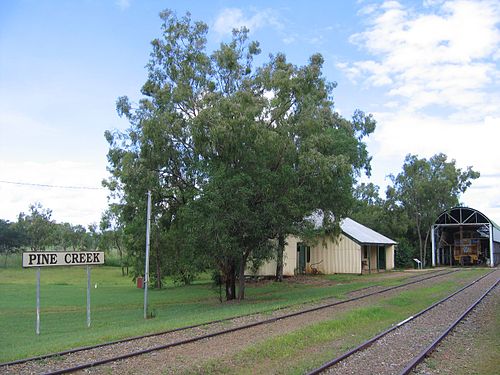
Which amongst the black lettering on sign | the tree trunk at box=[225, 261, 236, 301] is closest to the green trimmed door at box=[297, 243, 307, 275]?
the tree trunk at box=[225, 261, 236, 301]

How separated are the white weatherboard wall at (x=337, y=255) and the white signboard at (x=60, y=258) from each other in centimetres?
2602

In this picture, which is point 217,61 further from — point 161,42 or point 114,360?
point 114,360

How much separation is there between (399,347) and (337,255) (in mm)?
30789

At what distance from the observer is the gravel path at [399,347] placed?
8.92 m

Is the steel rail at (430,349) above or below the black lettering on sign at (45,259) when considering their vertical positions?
below

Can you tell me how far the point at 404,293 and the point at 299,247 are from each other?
19238 mm

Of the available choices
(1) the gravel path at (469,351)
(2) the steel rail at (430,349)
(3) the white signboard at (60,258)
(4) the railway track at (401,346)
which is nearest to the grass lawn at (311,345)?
(4) the railway track at (401,346)

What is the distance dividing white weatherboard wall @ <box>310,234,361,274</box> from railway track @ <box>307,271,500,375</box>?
76.5ft

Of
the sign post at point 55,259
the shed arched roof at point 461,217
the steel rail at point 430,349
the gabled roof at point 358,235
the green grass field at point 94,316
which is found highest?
the shed arched roof at point 461,217

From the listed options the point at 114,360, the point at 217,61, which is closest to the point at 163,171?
the point at 217,61

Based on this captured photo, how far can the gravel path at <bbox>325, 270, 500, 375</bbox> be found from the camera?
8.92 meters

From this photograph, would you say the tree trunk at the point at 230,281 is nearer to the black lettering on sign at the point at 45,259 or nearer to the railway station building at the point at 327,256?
the black lettering on sign at the point at 45,259

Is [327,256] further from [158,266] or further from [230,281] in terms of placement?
Result: [230,281]

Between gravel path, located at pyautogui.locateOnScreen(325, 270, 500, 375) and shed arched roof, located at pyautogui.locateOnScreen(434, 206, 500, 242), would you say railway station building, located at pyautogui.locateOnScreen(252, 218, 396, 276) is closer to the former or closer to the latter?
shed arched roof, located at pyautogui.locateOnScreen(434, 206, 500, 242)
